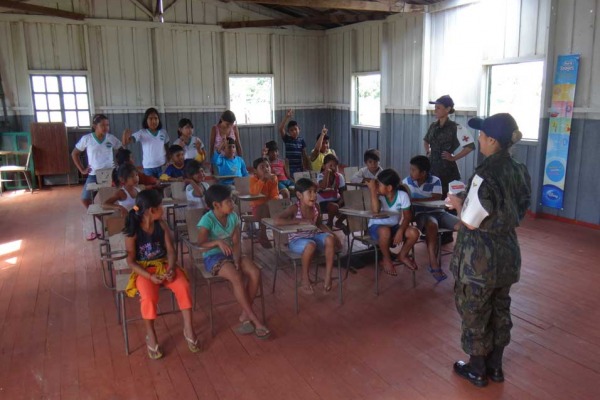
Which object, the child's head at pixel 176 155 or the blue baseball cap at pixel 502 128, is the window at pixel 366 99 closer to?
the child's head at pixel 176 155

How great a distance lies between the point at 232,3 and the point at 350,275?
8496mm

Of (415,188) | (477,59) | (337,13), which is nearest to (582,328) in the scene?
(415,188)

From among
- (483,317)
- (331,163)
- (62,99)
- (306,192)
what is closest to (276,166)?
(331,163)

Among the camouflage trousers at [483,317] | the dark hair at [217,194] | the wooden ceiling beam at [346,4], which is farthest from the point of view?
the wooden ceiling beam at [346,4]

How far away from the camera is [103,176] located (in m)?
5.72

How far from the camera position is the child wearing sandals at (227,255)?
11.6 feet

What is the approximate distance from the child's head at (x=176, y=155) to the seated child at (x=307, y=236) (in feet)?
5.97

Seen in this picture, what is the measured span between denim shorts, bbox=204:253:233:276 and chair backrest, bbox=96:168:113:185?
8.57 feet

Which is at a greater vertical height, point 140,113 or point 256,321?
point 140,113

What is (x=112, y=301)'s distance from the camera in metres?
4.27

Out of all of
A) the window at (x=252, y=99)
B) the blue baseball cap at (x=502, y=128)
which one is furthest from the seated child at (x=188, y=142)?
the window at (x=252, y=99)

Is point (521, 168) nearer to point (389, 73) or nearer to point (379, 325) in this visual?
point (379, 325)

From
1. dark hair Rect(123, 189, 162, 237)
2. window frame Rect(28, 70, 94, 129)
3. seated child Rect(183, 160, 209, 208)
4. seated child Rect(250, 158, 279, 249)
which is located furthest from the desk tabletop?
window frame Rect(28, 70, 94, 129)

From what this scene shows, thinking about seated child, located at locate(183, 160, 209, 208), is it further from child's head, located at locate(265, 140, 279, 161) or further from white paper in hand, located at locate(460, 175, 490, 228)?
white paper in hand, located at locate(460, 175, 490, 228)
